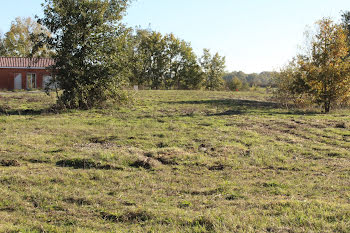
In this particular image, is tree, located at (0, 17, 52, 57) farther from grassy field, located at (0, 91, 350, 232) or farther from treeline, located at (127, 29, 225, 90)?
grassy field, located at (0, 91, 350, 232)

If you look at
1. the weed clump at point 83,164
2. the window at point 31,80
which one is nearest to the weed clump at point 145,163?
the weed clump at point 83,164

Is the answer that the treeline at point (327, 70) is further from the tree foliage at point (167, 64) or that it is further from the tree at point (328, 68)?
the tree foliage at point (167, 64)

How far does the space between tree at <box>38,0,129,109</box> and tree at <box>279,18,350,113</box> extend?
1038cm

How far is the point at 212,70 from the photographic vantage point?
59812 millimetres

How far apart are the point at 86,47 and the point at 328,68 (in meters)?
12.9

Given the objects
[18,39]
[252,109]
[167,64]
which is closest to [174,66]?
[167,64]

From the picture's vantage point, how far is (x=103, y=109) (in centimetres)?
1817

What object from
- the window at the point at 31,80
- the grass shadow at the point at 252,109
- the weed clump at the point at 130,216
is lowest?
the weed clump at the point at 130,216

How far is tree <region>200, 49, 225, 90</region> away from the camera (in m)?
59.1

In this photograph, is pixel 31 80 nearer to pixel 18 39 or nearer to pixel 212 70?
pixel 18 39

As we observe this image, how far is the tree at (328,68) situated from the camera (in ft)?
62.6

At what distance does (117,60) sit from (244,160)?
33.7 feet

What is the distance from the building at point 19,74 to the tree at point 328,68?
27253 millimetres

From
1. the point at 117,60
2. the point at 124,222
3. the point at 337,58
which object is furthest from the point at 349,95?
the point at 124,222
